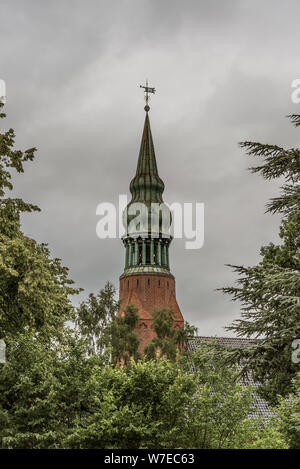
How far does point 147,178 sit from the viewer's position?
62.5 meters

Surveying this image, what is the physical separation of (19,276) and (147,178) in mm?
44672

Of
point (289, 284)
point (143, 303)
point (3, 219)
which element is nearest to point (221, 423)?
point (289, 284)

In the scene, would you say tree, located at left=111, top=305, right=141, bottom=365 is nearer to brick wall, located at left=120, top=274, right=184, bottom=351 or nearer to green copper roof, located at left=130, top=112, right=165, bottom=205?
brick wall, located at left=120, top=274, right=184, bottom=351

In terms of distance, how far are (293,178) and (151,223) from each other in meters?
45.0

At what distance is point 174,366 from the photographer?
18688 millimetres

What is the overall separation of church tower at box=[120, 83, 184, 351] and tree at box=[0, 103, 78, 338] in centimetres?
3827

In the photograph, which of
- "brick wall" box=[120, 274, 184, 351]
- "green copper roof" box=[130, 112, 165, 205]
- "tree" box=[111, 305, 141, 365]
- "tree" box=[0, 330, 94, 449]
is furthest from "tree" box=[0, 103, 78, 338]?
"green copper roof" box=[130, 112, 165, 205]

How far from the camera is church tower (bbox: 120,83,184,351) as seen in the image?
60.0 metres

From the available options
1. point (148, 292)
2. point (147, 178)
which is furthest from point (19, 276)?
point (147, 178)

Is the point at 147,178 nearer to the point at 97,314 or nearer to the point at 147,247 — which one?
the point at 147,247

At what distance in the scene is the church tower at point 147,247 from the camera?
6000cm

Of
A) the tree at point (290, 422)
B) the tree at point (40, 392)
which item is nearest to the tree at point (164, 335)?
the tree at point (40, 392)
